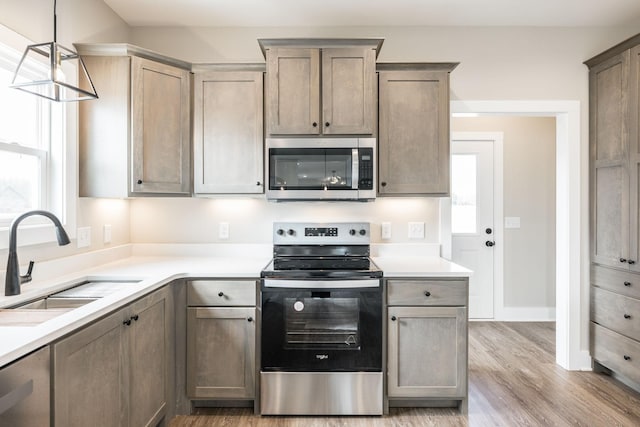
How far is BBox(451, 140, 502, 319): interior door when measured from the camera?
13.0ft

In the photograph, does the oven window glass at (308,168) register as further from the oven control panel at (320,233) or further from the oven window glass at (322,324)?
the oven window glass at (322,324)

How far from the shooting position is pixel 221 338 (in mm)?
2209

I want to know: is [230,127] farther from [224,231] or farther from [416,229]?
[416,229]

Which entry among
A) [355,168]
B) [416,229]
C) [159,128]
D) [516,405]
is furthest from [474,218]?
[159,128]

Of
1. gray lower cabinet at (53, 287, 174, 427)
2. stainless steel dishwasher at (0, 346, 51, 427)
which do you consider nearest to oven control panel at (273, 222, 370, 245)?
gray lower cabinet at (53, 287, 174, 427)

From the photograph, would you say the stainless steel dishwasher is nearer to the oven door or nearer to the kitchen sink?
the kitchen sink

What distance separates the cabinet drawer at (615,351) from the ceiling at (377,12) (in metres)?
2.28

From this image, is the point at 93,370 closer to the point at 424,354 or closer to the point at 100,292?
the point at 100,292

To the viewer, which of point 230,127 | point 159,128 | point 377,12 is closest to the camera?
point 159,128

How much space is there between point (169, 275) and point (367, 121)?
1549 mm

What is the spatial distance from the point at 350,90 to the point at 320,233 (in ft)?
3.30

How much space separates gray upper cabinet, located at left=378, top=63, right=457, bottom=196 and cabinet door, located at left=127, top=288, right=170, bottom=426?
154cm

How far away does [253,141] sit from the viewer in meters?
2.52

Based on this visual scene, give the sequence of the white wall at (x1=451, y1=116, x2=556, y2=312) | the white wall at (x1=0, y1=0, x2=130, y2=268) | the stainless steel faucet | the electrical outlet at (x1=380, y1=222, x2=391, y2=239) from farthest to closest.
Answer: the white wall at (x1=451, y1=116, x2=556, y2=312) < the electrical outlet at (x1=380, y1=222, x2=391, y2=239) < the white wall at (x1=0, y1=0, x2=130, y2=268) < the stainless steel faucet
